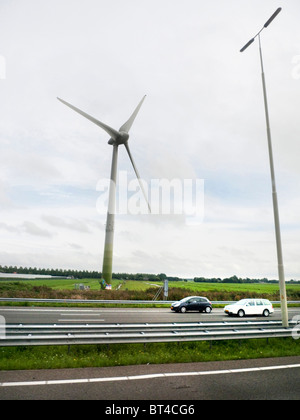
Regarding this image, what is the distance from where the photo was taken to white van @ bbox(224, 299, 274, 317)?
926 inches

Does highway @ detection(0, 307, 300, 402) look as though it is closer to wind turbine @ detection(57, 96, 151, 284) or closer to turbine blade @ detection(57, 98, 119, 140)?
wind turbine @ detection(57, 96, 151, 284)

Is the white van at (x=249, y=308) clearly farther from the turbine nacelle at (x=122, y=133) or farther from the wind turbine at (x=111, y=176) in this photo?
the turbine nacelle at (x=122, y=133)

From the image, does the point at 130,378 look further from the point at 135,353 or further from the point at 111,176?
the point at 111,176

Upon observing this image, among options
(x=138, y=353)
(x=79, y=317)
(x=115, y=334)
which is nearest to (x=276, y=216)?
(x=138, y=353)

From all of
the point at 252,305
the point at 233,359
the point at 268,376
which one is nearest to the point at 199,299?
the point at 252,305

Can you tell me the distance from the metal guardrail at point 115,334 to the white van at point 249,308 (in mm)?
11900

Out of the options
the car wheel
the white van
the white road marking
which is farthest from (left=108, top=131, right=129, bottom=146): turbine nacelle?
the white road marking

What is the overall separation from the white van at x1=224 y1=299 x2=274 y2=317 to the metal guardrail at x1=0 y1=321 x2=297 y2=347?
11.9m

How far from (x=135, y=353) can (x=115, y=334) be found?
40.9 inches

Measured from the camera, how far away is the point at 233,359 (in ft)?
30.9

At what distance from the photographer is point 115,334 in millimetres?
9250

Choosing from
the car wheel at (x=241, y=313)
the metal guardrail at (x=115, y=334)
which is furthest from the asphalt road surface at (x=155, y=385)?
the car wheel at (x=241, y=313)
